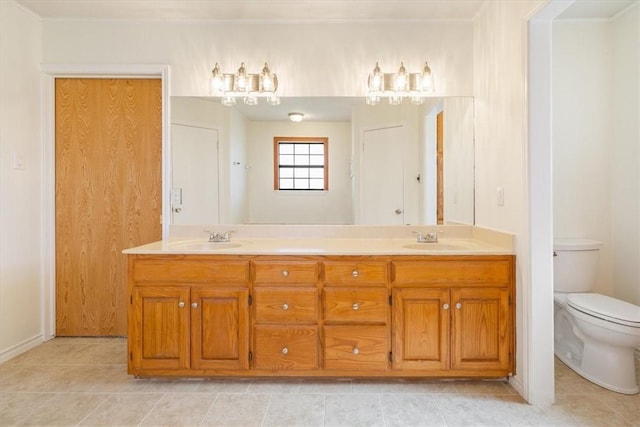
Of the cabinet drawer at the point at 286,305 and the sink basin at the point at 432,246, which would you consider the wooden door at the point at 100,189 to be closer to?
the cabinet drawer at the point at 286,305

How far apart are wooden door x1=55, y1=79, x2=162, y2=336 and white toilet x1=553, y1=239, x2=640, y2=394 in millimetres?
2926

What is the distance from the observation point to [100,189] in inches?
112

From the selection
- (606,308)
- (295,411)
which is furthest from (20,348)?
(606,308)

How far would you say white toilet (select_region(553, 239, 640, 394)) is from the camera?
80.4 inches

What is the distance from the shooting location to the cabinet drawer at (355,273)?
212 cm

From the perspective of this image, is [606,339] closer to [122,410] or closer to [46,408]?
[122,410]

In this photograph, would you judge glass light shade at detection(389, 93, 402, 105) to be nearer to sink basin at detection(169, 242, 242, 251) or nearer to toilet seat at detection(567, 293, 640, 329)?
sink basin at detection(169, 242, 242, 251)

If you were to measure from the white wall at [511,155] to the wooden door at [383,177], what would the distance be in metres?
0.55

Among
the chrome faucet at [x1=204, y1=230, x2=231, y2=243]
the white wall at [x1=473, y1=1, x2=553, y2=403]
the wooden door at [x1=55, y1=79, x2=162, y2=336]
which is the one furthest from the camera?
the wooden door at [x1=55, y1=79, x2=162, y2=336]

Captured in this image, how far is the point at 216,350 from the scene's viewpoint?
213 centimetres

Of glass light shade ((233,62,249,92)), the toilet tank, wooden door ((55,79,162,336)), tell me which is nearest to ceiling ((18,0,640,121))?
glass light shade ((233,62,249,92))

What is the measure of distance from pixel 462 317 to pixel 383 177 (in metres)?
1.12

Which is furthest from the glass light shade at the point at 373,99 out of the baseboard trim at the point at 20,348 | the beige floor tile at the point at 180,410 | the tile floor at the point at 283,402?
the baseboard trim at the point at 20,348

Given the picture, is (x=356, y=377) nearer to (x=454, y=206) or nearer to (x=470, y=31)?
(x=454, y=206)
